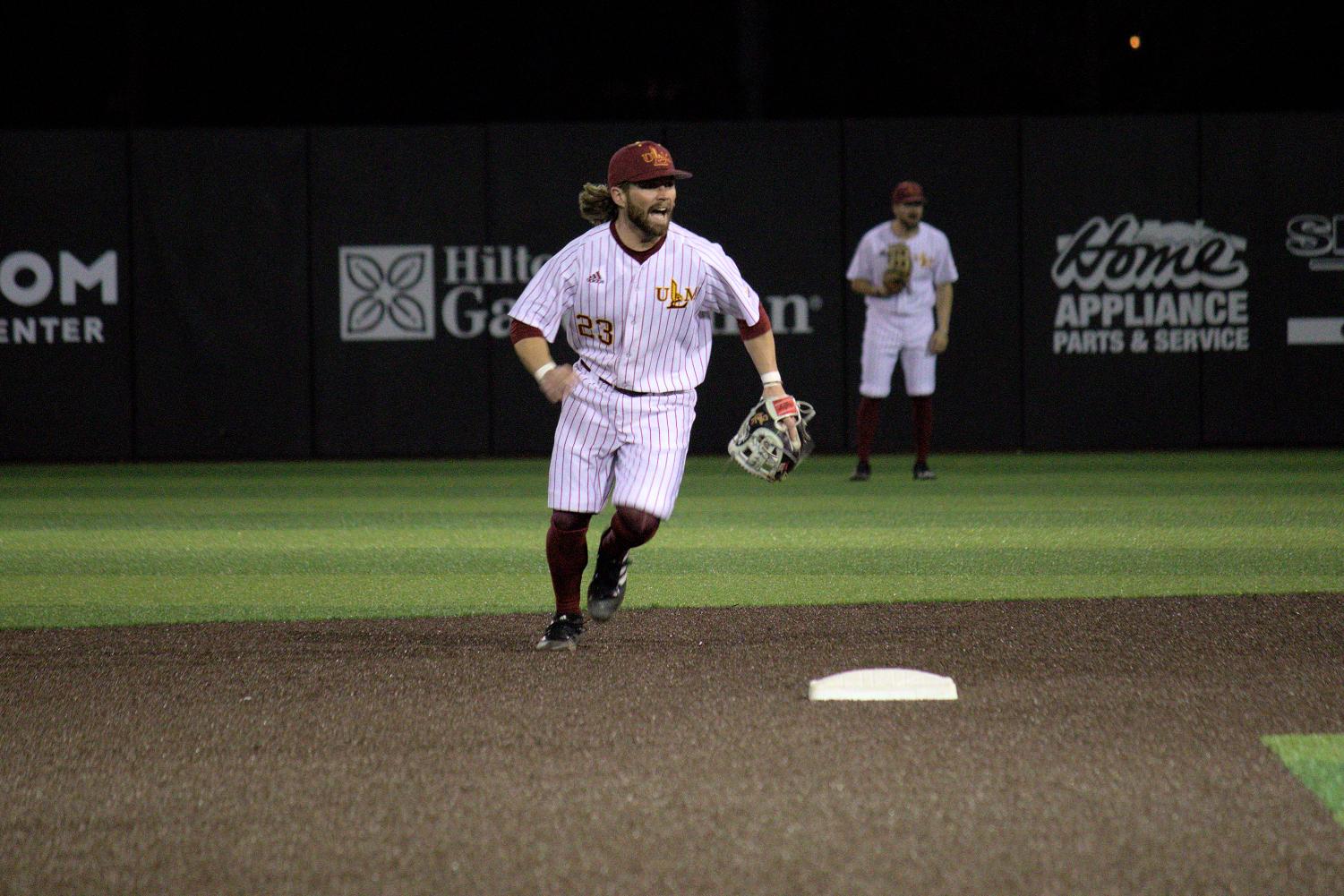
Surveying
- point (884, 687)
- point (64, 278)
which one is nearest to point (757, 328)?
point (884, 687)

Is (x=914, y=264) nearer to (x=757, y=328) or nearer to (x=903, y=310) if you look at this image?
(x=903, y=310)

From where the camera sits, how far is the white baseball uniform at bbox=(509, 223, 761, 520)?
583cm

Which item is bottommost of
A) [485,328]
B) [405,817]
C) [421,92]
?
[405,817]

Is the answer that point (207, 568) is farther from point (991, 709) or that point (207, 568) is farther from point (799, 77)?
point (799, 77)

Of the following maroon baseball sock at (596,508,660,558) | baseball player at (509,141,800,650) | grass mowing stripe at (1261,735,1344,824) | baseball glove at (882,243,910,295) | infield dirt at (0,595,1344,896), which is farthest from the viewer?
baseball glove at (882,243,910,295)

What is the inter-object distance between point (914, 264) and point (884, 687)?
24.5 ft

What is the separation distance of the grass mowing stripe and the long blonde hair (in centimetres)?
276

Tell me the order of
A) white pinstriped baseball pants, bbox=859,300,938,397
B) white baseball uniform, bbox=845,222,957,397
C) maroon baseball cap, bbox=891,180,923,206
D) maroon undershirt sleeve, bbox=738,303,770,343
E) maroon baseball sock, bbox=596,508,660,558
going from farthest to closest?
white pinstriped baseball pants, bbox=859,300,938,397
white baseball uniform, bbox=845,222,957,397
maroon baseball cap, bbox=891,180,923,206
maroon undershirt sleeve, bbox=738,303,770,343
maroon baseball sock, bbox=596,508,660,558

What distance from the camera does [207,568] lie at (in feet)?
27.5

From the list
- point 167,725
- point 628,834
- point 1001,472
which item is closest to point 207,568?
point 167,725

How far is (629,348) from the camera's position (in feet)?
19.3

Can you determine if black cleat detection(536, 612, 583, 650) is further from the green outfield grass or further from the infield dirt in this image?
the green outfield grass

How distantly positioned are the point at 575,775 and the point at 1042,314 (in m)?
11.6

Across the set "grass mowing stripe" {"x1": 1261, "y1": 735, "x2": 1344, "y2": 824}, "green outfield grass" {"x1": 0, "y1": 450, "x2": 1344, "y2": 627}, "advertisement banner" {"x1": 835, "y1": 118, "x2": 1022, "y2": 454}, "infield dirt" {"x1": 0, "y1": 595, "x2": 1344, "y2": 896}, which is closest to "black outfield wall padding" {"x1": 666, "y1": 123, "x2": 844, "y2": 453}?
"advertisement banner" {"x1": 835, "y1": 118, "x2": 1022, "y2": 454}
